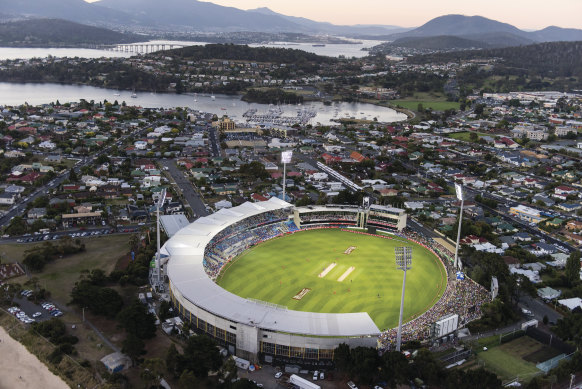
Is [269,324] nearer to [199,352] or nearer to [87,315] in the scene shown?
[199,352]

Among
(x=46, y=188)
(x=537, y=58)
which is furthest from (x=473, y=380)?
(x=537, y=58)

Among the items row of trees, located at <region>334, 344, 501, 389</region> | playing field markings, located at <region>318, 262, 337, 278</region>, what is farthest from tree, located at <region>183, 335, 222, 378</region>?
playing field markings, located at <region>318, 262, 337, 278</region>

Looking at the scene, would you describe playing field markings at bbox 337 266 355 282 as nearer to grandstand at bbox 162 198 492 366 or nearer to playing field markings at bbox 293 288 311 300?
playing field markings at bbox 293 288 311 300

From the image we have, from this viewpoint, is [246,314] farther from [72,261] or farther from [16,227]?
[16,227]

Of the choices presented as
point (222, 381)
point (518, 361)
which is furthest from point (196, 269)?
point (518, 361)

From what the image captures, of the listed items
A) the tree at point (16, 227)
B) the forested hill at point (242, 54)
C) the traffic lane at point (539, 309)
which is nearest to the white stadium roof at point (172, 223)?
the tree at point (16, 227)

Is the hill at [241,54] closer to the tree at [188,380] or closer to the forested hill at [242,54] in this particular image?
the forested hill at [242,54]
